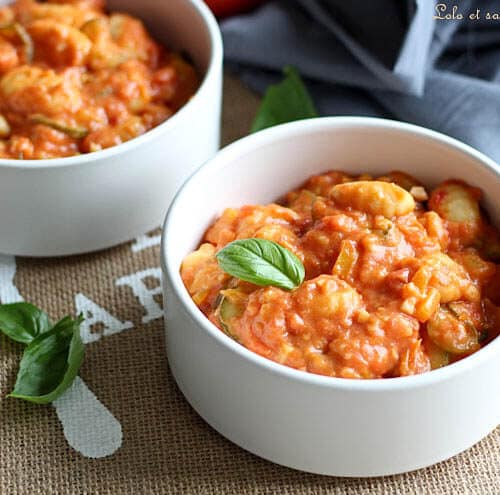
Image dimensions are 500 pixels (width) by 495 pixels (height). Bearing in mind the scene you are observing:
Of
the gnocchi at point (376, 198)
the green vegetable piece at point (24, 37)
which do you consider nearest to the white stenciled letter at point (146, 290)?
the gnocchi at point (376, 198)

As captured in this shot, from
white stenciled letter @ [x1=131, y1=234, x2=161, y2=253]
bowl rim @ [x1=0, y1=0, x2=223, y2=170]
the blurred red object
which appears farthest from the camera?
the blurred red object

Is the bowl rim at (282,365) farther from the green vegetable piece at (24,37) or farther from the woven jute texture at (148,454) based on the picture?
the green vegetable piece at (24,37)

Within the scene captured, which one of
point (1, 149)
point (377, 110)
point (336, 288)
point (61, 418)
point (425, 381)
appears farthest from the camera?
point (377, 110)

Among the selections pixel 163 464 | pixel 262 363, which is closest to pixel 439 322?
pixel 262 363

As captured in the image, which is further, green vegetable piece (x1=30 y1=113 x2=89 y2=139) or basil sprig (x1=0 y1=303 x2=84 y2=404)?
green vegetable piece (x1=30 y1=113 x2=89 y2=139)

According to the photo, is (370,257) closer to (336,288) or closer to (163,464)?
(336,288)

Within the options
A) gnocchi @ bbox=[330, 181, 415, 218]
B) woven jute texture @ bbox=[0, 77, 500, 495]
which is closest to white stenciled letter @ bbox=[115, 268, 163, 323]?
woven jute texture @ bbox=[0, 77, 500, 495]

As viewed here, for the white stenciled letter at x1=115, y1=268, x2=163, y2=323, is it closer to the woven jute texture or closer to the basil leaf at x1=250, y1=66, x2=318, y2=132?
Answer: the woven jute texture
